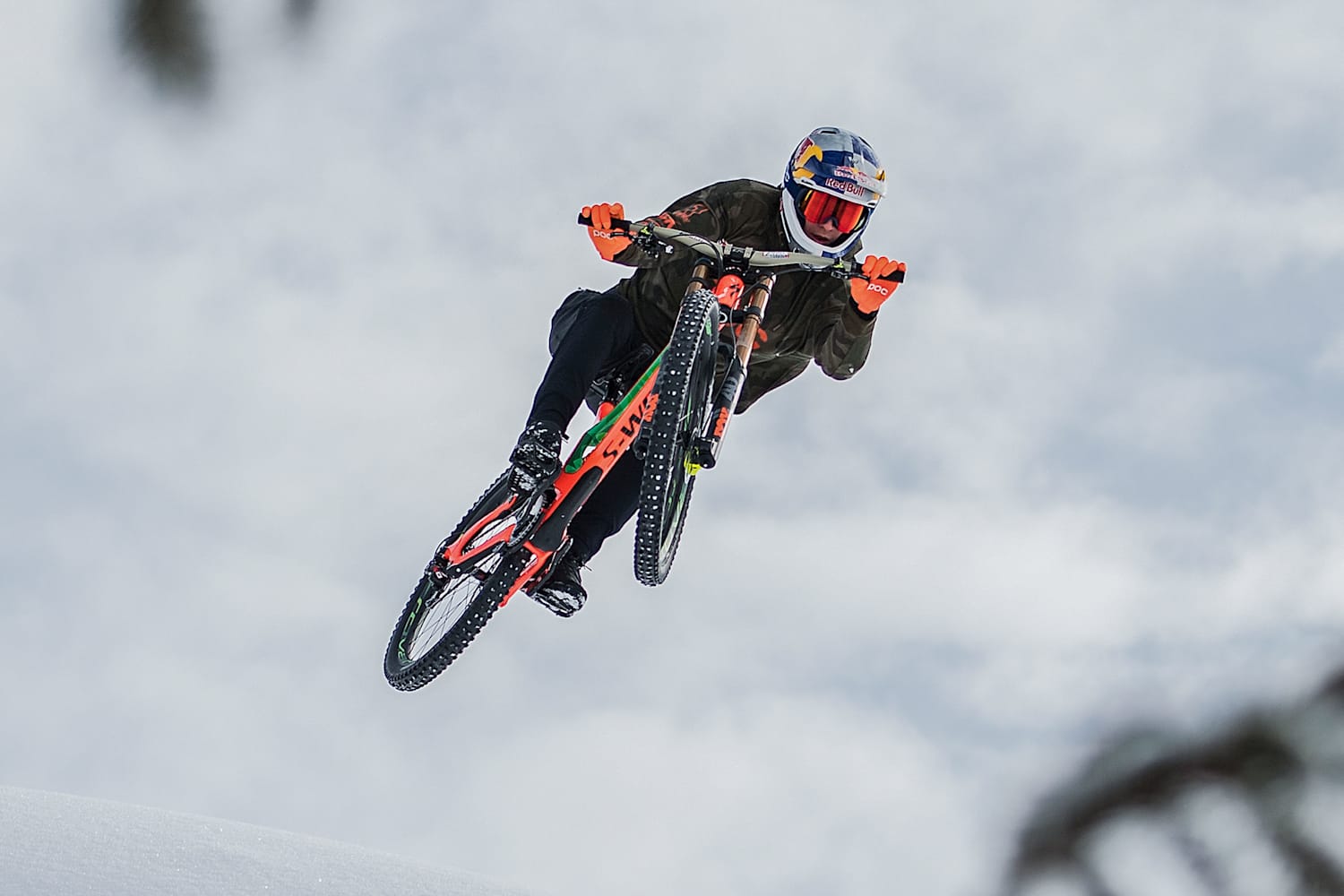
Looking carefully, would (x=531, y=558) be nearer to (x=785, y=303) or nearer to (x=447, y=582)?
(x=447, y=582)

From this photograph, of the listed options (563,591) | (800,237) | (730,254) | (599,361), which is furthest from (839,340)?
(563,591)

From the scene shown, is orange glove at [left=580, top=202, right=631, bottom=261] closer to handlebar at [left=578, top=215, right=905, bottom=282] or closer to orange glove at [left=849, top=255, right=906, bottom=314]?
handlebar at [left=578, top=215, right=905, bottom=282]

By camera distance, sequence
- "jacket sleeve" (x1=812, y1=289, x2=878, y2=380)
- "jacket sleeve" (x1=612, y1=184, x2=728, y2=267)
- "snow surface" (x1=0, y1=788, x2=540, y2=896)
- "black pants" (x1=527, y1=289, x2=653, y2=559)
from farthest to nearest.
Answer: "jacket sleeve" (x1=812, y1=289, x2=878, y2=380)
"black pants" (x1=527, y1=289, x2=653, y2=559)
"jacket sleeve" (x1=612, y1=184, x2=728, y2=267)
"snow surface" (x1=0, y1=788, x2=540, y2=896)

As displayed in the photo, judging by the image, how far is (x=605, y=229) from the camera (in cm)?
638

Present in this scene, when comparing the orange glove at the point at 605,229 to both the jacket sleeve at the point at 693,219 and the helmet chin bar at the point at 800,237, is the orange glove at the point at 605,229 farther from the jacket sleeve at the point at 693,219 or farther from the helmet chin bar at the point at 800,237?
the helmet chin bar at the point at 800,237

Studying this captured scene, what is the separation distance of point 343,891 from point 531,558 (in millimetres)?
2413

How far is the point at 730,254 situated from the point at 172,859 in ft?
12.0

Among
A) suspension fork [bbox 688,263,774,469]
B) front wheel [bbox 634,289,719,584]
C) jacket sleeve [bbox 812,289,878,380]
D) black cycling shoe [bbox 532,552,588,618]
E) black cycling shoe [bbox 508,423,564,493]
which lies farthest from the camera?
jacket sleeve [bbox 812,289,878,380]

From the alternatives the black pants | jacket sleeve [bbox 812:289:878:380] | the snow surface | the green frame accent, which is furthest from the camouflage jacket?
the snow surface

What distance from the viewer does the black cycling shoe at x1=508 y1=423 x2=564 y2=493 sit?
6.20 meters

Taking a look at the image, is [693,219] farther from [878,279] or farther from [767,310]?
[878,279]

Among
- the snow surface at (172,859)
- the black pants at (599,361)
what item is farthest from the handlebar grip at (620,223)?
the snow surface at (172,859)

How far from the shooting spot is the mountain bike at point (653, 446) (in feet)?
19.1

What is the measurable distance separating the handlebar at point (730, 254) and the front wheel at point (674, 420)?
335 mm
